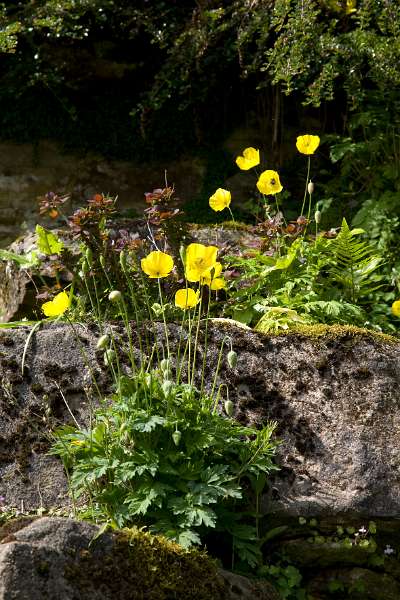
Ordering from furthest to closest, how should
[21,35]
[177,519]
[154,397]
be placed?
[21,35], [154,397], [177,519]

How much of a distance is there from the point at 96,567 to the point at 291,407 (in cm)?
129

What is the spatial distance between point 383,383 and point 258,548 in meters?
0.95

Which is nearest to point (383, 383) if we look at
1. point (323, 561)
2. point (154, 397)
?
point (323, 561)

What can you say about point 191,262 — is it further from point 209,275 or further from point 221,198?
point 221,198

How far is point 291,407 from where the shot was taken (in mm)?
3670

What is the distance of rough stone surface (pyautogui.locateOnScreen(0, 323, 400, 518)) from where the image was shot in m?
3.41

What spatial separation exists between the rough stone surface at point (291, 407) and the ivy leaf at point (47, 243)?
2.26 feet

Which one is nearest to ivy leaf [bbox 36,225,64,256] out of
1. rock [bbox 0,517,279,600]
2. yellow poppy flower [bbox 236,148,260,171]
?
yellow poppy flower [bbox 236,148,260,171]

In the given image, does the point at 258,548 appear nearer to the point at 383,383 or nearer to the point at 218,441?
the point at 218,441

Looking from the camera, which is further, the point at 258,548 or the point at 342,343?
the point at 342,343

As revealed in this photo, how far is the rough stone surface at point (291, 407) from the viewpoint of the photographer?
3414mm

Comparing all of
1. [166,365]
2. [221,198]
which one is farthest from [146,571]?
[221,198]

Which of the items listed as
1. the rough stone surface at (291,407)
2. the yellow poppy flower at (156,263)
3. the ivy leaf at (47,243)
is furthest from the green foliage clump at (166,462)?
the ivy leaf at (47,243)

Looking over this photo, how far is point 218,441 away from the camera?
10.4 feet
